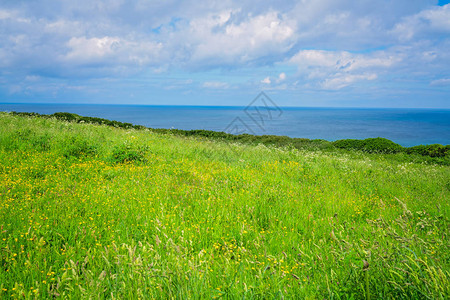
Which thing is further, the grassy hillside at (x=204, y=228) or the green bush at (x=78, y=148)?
the green bush at (x=78, y=148)

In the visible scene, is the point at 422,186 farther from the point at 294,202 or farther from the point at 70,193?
the point at 70,193

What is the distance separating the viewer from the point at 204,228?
421 cm

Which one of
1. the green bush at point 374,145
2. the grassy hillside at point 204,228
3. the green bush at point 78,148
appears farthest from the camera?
the green bush at point 374,145

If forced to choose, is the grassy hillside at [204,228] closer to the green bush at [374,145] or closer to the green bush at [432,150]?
the green bush at [432,150]

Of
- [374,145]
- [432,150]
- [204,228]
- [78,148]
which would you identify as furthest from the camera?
[374,145]

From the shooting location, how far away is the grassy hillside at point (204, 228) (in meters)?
2.25

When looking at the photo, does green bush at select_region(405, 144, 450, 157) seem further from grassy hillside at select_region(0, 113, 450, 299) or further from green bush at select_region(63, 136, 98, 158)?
green bush at select_region(63, 136, 98, 158)

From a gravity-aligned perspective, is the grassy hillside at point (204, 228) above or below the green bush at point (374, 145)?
below

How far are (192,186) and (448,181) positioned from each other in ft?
34.0

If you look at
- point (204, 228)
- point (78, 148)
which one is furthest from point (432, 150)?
point (78, 148)

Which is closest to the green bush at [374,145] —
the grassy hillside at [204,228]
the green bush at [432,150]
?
the green bush at [432,150]

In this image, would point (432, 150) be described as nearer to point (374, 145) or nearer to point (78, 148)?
point (374, 145)

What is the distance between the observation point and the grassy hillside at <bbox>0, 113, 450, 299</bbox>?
2.25 meters

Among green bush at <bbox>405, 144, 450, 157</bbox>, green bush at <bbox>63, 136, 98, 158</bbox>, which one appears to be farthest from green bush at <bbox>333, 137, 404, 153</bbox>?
green bush at <bbox>63, 136, 98, 158</bbox>
